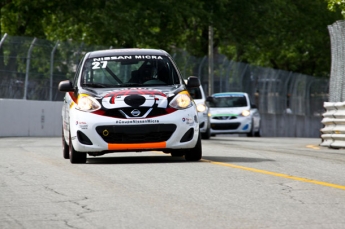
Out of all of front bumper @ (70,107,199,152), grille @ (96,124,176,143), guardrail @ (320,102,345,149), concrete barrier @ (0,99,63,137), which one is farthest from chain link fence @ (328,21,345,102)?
concrete barrier @ (0,99,63,137)

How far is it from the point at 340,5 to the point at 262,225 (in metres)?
16.9

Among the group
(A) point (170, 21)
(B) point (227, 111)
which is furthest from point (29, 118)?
(A) point (170, 21)

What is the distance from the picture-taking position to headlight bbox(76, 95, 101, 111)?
47.2 ft

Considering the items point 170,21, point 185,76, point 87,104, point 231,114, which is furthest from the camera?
point 170,21

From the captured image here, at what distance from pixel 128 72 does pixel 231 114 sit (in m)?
18.8

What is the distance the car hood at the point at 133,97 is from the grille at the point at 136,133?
280mm

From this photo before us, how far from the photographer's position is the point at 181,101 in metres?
14.6

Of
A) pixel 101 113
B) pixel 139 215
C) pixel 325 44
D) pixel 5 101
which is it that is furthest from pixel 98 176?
pixel 325 44

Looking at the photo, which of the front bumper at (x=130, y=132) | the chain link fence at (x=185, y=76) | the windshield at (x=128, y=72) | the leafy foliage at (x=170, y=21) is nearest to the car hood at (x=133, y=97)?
the front bumper at (x=130, y=132)

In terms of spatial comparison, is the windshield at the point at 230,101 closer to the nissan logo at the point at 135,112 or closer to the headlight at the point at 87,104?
the headlight at the point at 87,104

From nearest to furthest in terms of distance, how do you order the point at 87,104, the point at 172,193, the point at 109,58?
the point at 172,193 < the point at 87,104 < the point at 109,58

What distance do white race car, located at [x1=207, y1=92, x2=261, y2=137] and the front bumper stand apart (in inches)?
755

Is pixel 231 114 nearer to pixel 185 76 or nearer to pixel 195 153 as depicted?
pixel 185 76

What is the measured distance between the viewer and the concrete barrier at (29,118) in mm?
30234
